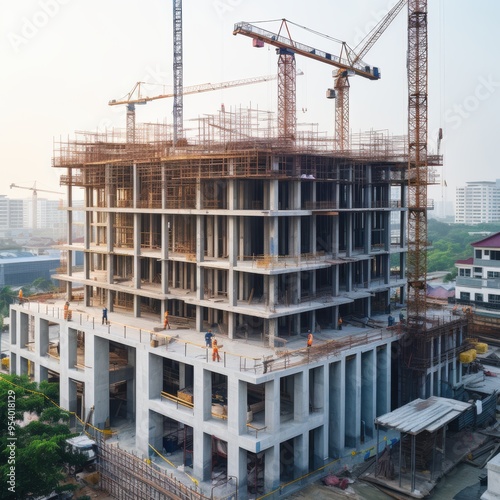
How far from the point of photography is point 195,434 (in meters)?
31.6

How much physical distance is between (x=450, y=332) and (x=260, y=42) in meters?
34.2

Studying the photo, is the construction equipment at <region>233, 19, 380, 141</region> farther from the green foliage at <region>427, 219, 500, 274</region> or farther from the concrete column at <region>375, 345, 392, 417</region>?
the green foliage at <region>427, 219, 500, 274</region>

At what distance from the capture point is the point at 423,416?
104 ft

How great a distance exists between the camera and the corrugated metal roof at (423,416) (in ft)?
99.0

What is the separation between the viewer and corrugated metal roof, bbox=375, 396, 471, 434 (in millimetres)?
30188

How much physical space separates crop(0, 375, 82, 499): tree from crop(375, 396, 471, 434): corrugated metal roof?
16.7 meters

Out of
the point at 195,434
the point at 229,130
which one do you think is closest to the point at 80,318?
the point at 195,434

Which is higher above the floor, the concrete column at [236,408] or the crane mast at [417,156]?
the crane mast at [417,156]

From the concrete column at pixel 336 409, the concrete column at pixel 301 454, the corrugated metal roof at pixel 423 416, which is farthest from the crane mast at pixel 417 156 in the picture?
the concrete column at pixel 301 454

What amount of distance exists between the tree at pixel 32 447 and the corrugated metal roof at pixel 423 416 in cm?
1667

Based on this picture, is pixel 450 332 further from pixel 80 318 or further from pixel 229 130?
pixel 80 318

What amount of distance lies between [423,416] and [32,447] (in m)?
20.5

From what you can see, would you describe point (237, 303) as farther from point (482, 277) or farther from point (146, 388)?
point (482, 277)

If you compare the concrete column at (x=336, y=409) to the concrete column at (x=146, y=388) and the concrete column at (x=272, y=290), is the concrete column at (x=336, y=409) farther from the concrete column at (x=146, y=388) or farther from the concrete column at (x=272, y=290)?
the concrete column at (x=146, y=388)
